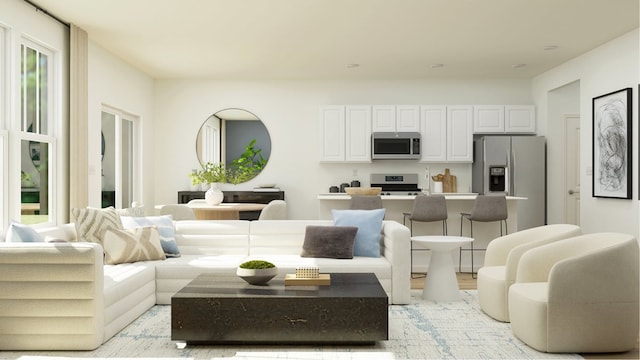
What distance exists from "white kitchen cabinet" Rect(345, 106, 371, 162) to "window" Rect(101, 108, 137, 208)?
3080 mm

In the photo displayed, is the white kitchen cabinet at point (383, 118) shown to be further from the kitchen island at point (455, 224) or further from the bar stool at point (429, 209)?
the bar stool at point (429, 209)

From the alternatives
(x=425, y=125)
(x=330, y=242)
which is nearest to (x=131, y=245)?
(x=330, y=242)

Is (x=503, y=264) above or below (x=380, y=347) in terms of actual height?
above

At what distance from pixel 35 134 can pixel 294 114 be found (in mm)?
4379

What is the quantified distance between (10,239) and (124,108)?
436cm

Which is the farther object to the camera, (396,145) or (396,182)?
(396,182)

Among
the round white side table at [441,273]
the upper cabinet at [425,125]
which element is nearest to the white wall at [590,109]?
the upper cabinet at [425,125]

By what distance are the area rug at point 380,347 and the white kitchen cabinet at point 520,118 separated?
5.20 metres

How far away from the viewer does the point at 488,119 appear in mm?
9078

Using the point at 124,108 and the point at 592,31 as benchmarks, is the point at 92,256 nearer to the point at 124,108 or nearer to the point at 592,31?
the point at 124,108

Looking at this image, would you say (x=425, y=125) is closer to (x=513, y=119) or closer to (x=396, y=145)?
(x=396, y=145)

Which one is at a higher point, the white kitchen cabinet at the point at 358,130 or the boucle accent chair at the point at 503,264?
the white kitchen cabinet at the point at 358,130

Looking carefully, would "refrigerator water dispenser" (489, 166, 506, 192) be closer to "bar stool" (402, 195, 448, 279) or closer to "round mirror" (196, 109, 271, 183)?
"bar stool" (402, 195, 448, 279)

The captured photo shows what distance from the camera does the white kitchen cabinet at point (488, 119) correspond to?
9.06m
